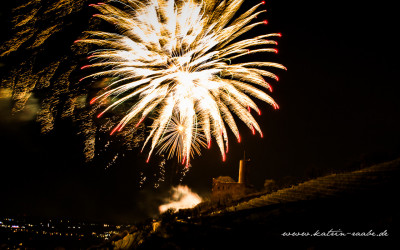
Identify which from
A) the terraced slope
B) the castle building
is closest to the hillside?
the terraced slope

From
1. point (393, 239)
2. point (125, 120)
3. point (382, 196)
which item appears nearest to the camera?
point (393, 239)

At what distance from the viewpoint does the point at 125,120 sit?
46.1 ft

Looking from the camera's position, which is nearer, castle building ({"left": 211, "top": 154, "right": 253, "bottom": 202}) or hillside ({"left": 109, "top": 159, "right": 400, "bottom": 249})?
hillside ({"left": 109, "top": 159, "right": 400, "bottom": 249})

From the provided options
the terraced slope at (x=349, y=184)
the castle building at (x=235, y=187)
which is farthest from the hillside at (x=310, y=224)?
the castle building at (x=235, y=187)

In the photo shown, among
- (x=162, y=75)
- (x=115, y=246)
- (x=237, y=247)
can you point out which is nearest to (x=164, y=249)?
(x=237, y=247)

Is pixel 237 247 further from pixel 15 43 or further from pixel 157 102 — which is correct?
pixel 15 43

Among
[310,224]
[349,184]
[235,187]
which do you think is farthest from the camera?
[235,187]

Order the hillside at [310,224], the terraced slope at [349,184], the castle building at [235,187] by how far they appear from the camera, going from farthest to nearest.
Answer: the castle building at [235,187]
the terraced slope at [349,184]
the hillside at [310,224]

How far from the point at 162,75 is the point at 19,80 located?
6.36m

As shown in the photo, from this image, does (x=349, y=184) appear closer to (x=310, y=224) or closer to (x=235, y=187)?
(x=310, y=224)

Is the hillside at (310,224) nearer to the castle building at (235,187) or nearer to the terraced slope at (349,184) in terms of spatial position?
the terraced slope at (349,184)

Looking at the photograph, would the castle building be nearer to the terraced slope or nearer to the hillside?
the terraced slope

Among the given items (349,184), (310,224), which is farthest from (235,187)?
(310,224)

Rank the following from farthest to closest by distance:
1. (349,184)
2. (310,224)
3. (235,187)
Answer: (235,187) → (349,184) → (310,224)
